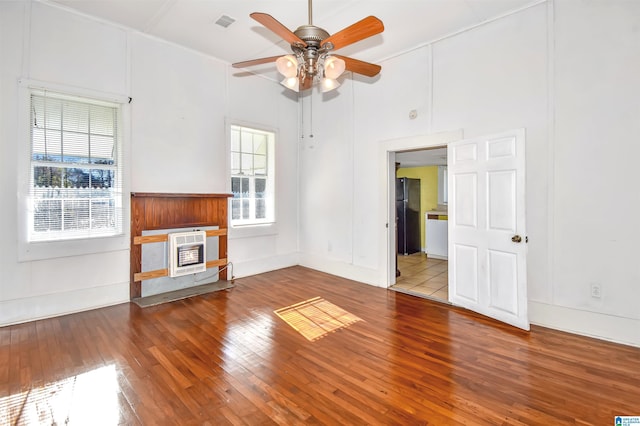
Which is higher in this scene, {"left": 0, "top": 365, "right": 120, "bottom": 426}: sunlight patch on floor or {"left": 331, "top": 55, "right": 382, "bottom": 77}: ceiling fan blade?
{"left": 331, "top": 55, "right": 382, "bottom": 77}: ceiling fan blade

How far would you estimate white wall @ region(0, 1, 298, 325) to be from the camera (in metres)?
3.23

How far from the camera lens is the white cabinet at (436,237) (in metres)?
6.83

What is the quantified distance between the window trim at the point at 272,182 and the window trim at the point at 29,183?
1465 millimetres

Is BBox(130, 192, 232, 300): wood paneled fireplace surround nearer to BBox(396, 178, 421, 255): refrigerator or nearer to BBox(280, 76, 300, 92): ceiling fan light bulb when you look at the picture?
BBox(280, 76, 300, 92): ceiling fan light bulb

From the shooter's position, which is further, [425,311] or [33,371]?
[425,311]

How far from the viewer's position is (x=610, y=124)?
2.89 metres

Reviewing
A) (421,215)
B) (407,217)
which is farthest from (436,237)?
(421,215)

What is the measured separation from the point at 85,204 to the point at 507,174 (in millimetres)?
5009

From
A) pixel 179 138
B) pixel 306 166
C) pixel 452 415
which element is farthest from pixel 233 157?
pixel 452 415

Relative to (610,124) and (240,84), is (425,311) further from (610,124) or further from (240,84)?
(240,84)

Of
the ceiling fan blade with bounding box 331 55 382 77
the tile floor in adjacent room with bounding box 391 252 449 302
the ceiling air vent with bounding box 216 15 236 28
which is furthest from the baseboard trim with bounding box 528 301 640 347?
the ceiling air vent with bounding box 216 15 236 28

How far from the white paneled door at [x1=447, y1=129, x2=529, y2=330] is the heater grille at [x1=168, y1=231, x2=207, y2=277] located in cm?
352

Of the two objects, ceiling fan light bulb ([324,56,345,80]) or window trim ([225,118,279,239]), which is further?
window trim ([225,118,279,239])

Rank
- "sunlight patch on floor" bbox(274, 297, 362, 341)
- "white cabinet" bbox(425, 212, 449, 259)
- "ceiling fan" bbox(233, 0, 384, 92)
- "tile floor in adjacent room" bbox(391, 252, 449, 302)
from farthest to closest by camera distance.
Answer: "white cabinet" bbox(425, 212, 449, 259)
"tile floor in adjacent room" bbox(391, 252, 449, 302)
"sunlight patch on floor" bbox(274, 297, 362, 341)
"ceiling fan" bbox(233, 0, 384, 92)
